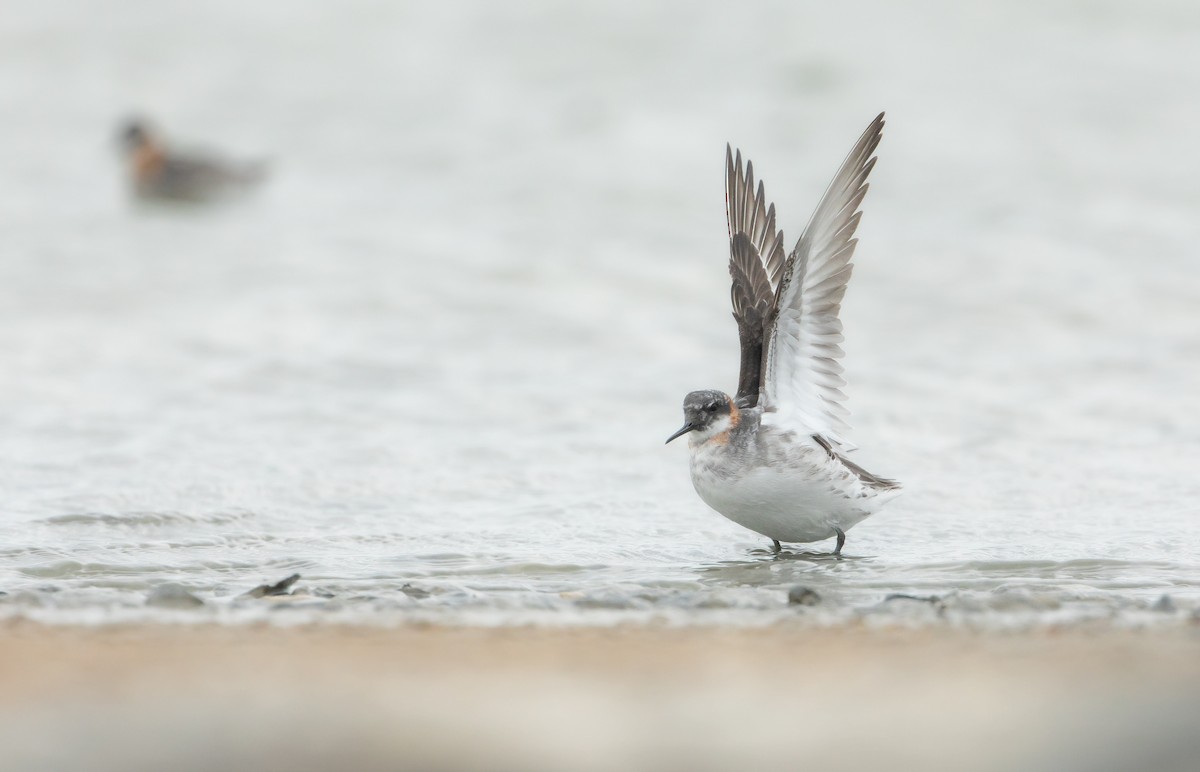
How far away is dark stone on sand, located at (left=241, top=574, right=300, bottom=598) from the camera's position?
259 inches

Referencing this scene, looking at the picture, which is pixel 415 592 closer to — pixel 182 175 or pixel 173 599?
pixel 173 599

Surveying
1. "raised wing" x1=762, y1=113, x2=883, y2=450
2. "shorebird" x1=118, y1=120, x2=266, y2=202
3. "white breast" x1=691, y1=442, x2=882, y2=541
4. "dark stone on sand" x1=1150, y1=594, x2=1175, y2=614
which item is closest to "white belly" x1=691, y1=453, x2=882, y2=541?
"white breast" x1=691, y1=442, x2=882, y2=541

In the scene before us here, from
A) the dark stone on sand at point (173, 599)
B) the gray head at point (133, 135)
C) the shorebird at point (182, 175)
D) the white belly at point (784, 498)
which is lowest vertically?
the dark stone on sand at point (173, 599)

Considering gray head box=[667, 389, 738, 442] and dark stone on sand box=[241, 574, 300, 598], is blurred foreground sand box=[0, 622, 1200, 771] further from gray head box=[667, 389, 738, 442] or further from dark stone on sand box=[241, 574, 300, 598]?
gray head box=[667, 389, 738, 442]

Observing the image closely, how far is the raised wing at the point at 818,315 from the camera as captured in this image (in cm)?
816

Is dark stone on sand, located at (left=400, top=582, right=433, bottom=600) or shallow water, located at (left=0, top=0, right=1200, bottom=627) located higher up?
shallow water, located at (left=0, top=0, right=1200, bottom=627)

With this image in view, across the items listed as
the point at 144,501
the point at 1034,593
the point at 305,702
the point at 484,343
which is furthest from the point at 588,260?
the point at 305,702

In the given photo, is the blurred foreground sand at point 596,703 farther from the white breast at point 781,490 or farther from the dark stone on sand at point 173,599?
the white breast at point 781,490

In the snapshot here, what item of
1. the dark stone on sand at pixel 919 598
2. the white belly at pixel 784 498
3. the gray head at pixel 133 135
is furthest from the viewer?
the gray head at pixel 133 135

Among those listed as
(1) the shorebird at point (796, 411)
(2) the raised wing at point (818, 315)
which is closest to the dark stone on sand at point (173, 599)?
(1) the shorebird at point (796, 411)

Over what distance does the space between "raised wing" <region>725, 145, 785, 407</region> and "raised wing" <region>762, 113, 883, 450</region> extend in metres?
0.14

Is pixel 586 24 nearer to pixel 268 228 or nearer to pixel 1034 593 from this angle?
pixel 268 228

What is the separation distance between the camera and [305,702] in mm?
4090

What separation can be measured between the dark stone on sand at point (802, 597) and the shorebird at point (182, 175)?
1404 centimetres
